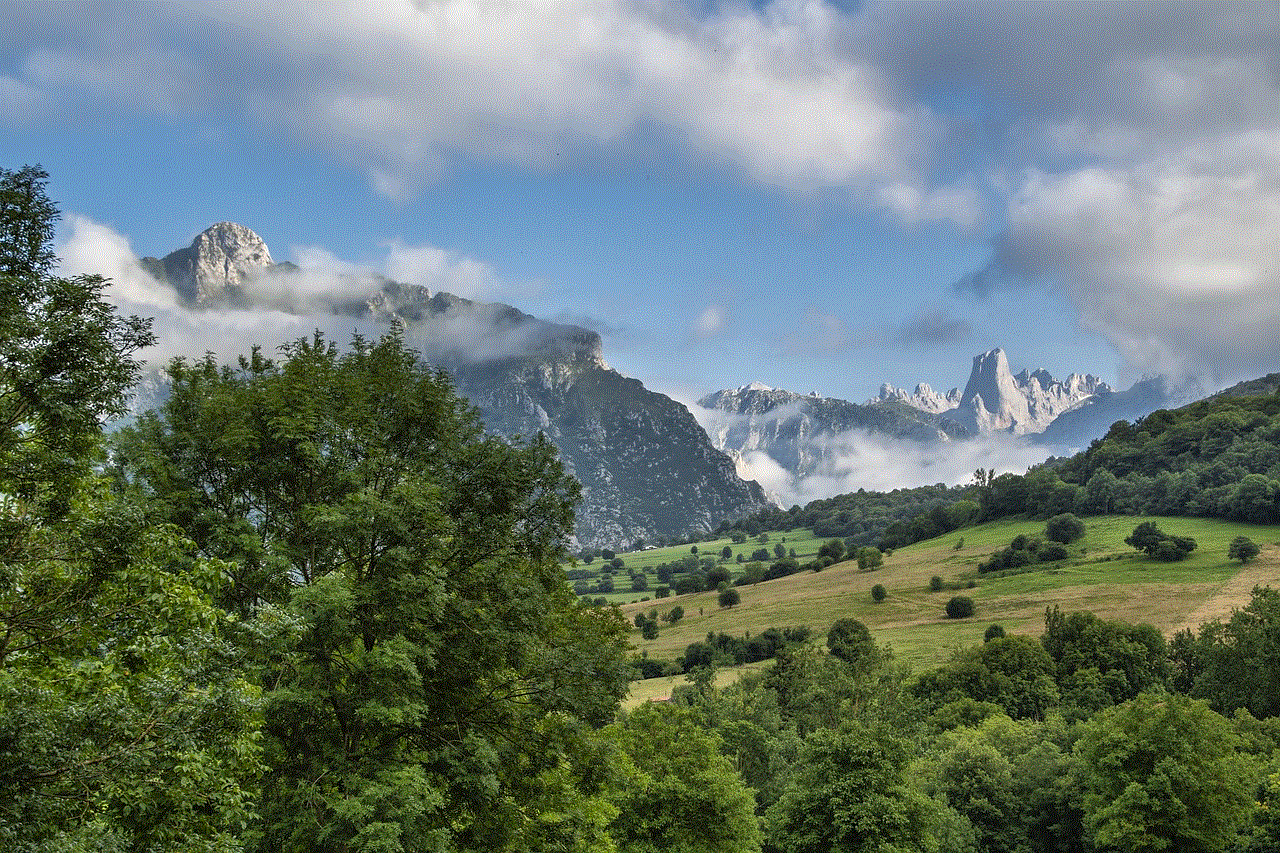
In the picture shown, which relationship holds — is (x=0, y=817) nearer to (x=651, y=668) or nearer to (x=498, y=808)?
(x=498, y=808)

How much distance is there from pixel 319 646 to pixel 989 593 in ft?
492

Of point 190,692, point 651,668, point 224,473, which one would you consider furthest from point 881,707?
point 190,692

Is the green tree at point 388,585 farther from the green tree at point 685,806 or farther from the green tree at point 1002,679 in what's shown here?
the green tree at point 1002,679

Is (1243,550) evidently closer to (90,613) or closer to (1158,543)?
(1158,543)

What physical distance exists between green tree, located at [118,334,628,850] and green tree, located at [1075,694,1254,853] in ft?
133

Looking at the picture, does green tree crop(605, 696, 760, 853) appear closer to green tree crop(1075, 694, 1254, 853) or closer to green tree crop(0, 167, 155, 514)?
green tree crop(1075, 694, 1254, 853)

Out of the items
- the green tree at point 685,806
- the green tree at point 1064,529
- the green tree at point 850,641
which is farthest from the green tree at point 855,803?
the green tree at point 1064,529

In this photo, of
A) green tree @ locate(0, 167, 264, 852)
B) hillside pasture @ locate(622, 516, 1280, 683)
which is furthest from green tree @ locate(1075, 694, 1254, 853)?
hillside pasture @ locate(622, 516, 1280, 683)

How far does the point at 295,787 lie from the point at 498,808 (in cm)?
519

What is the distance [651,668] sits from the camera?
443 ft

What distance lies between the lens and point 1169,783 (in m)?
48.0

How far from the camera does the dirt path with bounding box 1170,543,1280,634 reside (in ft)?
357

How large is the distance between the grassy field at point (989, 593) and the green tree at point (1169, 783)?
2489 inches

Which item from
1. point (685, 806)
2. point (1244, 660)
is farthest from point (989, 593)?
point (685, 806)
